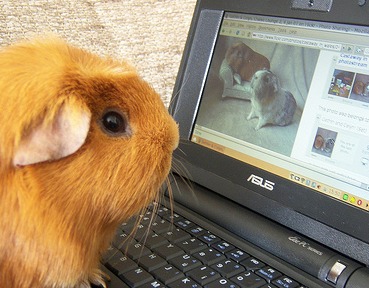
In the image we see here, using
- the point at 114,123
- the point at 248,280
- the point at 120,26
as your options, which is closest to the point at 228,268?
the point at 248,280

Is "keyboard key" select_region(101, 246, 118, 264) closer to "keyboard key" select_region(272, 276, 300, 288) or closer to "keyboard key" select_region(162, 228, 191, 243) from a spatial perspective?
"keyboard key" select_region(162, 228, 191, 243)

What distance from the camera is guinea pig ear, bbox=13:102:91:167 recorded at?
385mm

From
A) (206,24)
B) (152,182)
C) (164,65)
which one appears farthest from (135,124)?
(164,65)

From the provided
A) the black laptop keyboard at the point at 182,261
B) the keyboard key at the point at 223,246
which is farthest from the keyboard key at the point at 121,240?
the keyboard key at the point at 223,246

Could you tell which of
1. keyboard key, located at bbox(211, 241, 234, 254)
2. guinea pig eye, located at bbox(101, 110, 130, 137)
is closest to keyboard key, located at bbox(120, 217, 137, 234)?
keyboard key, located at bbox(211, 241, 234, 254)

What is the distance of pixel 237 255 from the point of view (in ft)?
1.94

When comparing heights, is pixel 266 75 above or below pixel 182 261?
above

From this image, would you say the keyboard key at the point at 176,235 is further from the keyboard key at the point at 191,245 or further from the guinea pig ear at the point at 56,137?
the guinea pig ear at the point at 56,137

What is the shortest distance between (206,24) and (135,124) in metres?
0.33

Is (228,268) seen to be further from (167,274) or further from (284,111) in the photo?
(284,111)

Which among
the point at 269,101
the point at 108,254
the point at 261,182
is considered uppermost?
the point at 269,101

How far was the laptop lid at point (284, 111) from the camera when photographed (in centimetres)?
56

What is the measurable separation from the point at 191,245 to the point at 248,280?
9cm

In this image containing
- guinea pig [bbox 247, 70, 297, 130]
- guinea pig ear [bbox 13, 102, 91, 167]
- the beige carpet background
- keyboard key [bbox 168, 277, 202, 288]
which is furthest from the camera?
the beige carpet background
